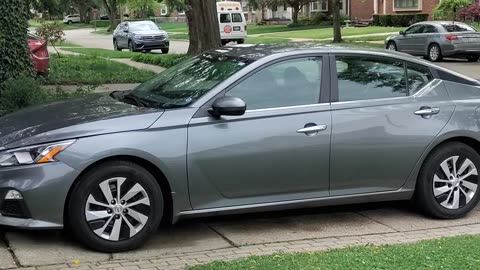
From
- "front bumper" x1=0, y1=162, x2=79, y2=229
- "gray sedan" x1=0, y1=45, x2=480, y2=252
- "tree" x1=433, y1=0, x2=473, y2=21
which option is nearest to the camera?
"front bumper" x1=0, y1=162, x2=79, y2=229

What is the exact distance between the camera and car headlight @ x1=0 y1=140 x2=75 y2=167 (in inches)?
181

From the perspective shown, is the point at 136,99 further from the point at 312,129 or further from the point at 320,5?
the point at 320,5

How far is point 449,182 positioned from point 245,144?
6.75 feet

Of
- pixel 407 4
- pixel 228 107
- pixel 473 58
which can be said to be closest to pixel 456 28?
pixel 473 58

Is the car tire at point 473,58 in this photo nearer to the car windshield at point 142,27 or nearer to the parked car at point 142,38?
the parked car at point 142,38

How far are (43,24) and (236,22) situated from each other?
79.2 feet

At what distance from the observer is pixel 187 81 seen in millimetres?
5594

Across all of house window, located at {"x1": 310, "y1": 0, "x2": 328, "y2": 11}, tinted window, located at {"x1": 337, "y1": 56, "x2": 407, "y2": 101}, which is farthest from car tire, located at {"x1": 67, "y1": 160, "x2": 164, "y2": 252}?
house window, located at {"x1": 310, "y1": 0, "x2": 328, "y2": 11}

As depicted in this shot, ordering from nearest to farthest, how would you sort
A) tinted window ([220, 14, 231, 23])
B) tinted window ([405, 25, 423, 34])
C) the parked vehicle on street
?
tinted window ([405, 25, 423, 34])
the parked vehicle on street
tinted window ([220, 14, 231, 23])

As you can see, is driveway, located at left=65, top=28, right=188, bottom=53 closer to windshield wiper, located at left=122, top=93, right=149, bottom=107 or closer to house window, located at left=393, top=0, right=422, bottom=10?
house window, located at left=393, top=0, right=422, bottom=10

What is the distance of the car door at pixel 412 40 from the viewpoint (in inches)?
962

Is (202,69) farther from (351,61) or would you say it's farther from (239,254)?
(239,254)

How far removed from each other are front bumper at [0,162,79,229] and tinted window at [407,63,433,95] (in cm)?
315

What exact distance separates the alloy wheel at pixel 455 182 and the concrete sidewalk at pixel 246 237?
0.20 m
